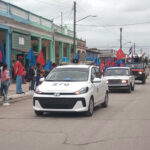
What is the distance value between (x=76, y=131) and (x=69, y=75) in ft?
12.0

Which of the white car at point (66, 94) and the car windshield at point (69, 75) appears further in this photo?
the car windshield at point (69, 75)

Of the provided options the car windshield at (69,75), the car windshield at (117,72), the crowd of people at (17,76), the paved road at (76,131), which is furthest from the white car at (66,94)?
the car windshield at (117,72)

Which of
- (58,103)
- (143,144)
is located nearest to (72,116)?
(58,103)

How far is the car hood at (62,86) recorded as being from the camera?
1079cm

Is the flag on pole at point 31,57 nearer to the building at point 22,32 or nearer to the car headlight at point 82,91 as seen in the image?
the building at point 22,32

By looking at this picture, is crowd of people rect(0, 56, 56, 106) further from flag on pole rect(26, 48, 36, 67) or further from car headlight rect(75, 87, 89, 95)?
car headlight rect(75, 87, 89, 95)

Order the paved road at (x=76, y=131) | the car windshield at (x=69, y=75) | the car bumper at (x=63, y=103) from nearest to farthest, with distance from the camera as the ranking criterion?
the paved road at (x=76, y=131) → the car bumper at (x=63, y=103) → the car windshield at (x=69, y=75)

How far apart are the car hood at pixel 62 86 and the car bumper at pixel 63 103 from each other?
228 millimetres

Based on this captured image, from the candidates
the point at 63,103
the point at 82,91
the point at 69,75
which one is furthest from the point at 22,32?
the point at 63,103

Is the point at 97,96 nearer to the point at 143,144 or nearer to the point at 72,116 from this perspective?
the point at 72,116

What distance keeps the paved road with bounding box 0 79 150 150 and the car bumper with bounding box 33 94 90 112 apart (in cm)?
32

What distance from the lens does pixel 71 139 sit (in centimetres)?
786

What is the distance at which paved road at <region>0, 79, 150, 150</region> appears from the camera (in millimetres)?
7250

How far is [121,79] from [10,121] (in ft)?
40.1
